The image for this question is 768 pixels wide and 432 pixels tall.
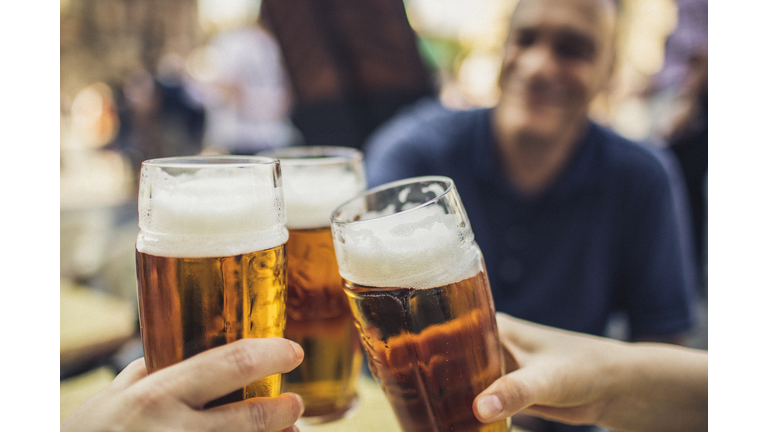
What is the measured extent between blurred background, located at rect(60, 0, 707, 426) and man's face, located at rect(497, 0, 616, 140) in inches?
9.3

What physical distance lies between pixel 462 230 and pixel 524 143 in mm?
1192

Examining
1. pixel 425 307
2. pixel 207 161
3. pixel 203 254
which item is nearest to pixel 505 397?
pixel 425 307

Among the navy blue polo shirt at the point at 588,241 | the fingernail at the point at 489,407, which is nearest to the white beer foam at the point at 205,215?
the fingernail at the point at 489,407

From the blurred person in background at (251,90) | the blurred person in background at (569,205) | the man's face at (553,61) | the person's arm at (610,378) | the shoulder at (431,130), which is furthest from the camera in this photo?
the blurred person in background at (251,90)

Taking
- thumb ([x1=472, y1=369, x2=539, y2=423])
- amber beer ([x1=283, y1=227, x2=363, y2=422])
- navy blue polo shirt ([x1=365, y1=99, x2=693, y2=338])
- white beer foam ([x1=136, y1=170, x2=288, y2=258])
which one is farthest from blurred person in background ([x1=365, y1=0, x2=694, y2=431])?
white beer foam ([x1=136, y1=170, x2=288, y2=258])

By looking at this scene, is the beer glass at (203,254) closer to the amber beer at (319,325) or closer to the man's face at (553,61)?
the amber beer at (319,325)

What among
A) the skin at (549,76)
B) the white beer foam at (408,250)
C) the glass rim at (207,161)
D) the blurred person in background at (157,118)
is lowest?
the blurred person in background at (157,118)

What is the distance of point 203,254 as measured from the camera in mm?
623

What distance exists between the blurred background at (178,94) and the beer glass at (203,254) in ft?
1.96

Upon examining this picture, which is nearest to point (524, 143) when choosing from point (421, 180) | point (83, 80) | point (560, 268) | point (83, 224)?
point (560, 268)

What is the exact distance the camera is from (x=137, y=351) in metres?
1.42

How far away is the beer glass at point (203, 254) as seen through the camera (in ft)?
2.06

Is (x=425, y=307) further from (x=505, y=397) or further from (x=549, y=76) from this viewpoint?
(x=549, y=76)

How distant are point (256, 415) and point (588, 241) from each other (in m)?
1.51
